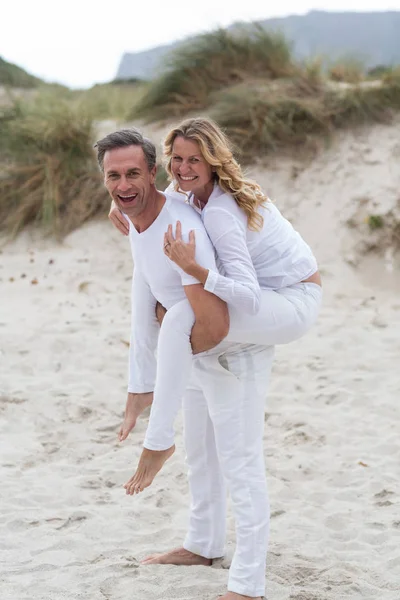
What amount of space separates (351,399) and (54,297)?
298 centimetres

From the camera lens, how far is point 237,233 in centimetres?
250

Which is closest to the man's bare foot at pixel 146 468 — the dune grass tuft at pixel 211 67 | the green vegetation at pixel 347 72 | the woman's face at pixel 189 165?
the woman's face at pixel 189 165

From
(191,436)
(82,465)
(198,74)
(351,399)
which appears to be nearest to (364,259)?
(351,399)

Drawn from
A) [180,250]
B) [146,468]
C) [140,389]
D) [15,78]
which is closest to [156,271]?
[180,250]

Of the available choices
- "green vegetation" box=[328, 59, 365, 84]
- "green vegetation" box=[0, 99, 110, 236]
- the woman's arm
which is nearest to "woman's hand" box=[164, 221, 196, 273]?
the woman's arm

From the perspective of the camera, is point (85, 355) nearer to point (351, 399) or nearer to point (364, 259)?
point (351, 399)

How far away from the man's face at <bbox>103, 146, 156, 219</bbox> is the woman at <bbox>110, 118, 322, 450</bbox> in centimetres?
11

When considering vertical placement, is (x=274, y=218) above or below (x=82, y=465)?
above

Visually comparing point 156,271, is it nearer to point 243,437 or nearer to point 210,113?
point 243,437

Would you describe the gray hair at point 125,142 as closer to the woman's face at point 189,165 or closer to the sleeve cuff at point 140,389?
the woman's face at point 189,165

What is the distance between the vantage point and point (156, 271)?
262 centimetres

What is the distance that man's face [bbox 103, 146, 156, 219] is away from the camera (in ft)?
8.54

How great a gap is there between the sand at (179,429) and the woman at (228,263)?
91 cm

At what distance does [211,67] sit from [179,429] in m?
5.39
